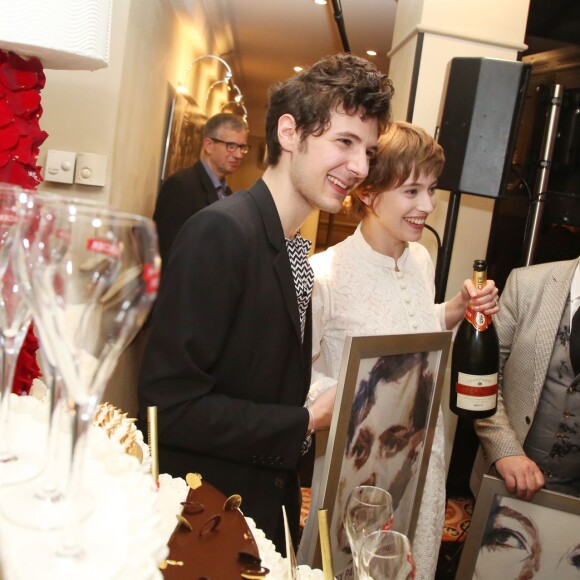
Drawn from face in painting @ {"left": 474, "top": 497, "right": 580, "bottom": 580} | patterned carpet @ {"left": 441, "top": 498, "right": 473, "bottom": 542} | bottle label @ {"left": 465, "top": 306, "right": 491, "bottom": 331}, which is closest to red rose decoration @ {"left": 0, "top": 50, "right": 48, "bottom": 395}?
face in painting @ {"left": 474, "top": 497, "right": 580, "bottom": 580}

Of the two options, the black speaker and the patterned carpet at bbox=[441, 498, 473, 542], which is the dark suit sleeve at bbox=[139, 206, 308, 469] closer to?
the black speaker

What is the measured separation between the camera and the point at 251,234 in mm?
1182

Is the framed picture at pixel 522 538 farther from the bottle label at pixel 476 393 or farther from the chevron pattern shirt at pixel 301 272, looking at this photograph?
the chevron pattern shirt at pixel 301 272

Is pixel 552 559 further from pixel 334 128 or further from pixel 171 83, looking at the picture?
pixel 171 83

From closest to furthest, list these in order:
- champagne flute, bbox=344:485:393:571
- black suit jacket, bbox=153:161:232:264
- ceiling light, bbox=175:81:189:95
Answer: champagne flute, bbox=344:485:393:571
black suit jacket, bbox=153:161:232:264
ceiling light, bbox=175:81:189:95

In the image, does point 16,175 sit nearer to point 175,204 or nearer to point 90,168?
point 90,168

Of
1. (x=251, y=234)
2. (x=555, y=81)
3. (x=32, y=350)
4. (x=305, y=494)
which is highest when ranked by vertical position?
(x=555, y=81)

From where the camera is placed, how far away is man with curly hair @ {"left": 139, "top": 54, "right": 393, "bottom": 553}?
43.7 inches

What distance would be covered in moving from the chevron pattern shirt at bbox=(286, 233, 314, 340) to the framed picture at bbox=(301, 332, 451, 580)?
0.24 metres

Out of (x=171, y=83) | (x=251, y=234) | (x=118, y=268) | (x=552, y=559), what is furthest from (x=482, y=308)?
(x=171, y=83)

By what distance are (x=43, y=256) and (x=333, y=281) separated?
1.16 m

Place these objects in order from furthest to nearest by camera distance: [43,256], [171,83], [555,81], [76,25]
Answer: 1. [171,83]
2. [555,81]
3. [76,25]
4. [43,256]

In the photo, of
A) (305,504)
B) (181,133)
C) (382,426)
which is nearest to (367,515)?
(382,426)

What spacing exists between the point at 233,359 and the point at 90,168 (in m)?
1.51
